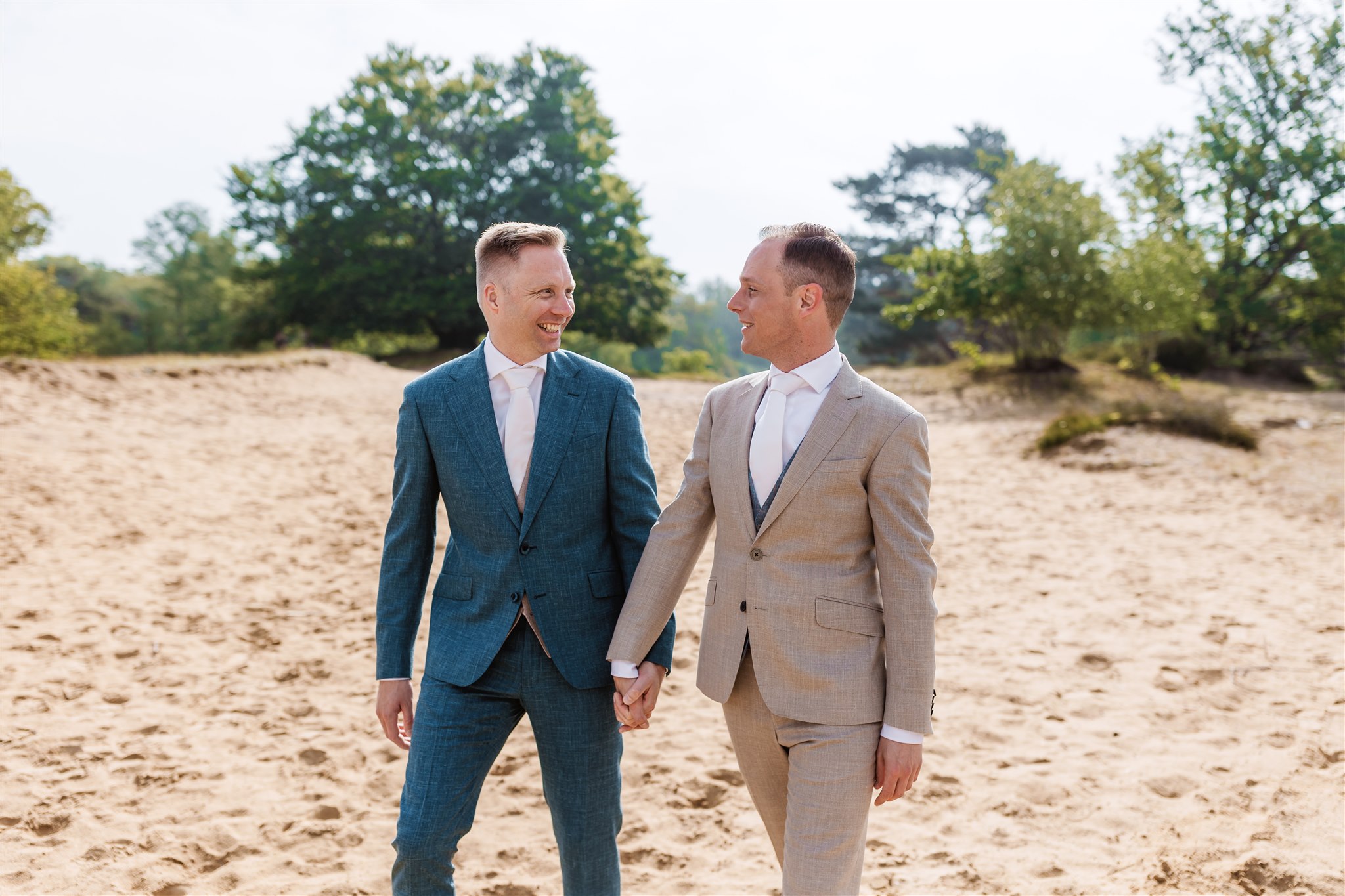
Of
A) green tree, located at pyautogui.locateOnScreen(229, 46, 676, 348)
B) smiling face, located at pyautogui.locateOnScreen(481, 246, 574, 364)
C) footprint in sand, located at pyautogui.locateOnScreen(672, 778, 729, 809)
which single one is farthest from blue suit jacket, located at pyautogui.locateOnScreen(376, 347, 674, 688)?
green tree, located at pyautogui.locateOnScreen(229, 46, 676, 348)

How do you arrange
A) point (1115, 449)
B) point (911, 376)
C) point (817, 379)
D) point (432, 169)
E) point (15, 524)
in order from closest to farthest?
1. point (817, 379)
2. point (15, 524)
3. point (1115, 449)
4. point (911, 376)
5. point (432, 169)

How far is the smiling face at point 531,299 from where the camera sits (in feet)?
7.90

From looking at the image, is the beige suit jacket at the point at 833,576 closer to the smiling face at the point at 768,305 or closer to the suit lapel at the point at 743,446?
the suit lapel at the point at 743,446

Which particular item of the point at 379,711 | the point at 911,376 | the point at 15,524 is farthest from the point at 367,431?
the point at 911,376

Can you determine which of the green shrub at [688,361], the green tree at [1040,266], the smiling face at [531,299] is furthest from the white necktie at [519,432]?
the green shrub at [688,361]

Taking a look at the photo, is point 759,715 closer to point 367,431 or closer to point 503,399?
point 503,399

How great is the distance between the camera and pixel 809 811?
2.14 metres

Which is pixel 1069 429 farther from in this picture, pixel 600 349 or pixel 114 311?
pixel 114 311

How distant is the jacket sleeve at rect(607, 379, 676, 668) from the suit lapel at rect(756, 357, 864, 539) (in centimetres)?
44

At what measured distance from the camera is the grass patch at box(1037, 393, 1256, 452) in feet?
45.9

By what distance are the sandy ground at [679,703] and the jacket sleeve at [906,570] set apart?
74.6 inches

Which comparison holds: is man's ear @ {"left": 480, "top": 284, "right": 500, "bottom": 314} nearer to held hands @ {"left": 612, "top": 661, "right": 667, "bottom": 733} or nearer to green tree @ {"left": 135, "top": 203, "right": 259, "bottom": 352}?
held hands @ {"left": 612, "top": 661, "right": 667, "bottom": 733}

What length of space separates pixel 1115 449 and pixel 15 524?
1378 centimetres

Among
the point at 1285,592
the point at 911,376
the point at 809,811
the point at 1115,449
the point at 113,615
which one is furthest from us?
the point at 911,376
